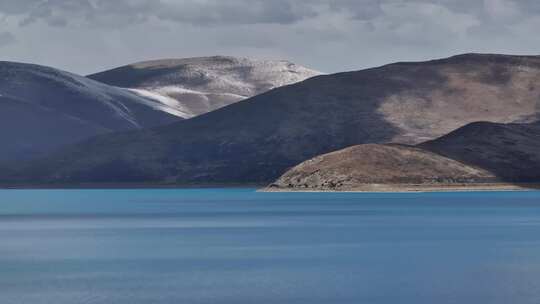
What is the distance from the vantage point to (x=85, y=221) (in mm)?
171000

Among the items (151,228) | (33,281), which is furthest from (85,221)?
(33,281)

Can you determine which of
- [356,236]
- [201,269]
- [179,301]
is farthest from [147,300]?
[356,236]

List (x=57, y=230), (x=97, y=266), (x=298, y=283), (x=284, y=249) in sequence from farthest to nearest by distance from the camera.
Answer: (x=57, y=230) → (x=284, y=249) → (x=97, y=266) → (x=298, y=283)

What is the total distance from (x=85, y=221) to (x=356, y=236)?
4445cm

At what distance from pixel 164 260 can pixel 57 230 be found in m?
43.2

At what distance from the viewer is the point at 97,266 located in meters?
105

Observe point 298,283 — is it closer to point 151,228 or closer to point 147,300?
point 147,300

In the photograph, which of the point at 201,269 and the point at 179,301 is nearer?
the point at 179,301

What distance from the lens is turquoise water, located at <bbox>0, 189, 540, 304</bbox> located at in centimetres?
8638

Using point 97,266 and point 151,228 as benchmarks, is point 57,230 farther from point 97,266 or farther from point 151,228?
point 97,266

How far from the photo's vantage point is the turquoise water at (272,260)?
86.4 metres

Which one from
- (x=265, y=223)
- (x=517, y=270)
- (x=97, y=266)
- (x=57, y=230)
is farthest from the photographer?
(x=265, y=223)

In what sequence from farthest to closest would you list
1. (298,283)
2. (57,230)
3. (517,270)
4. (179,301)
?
1. (57,230)
2. (517,270)
3. (298,283)
4. (179,301)

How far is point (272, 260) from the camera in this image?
361 feet
